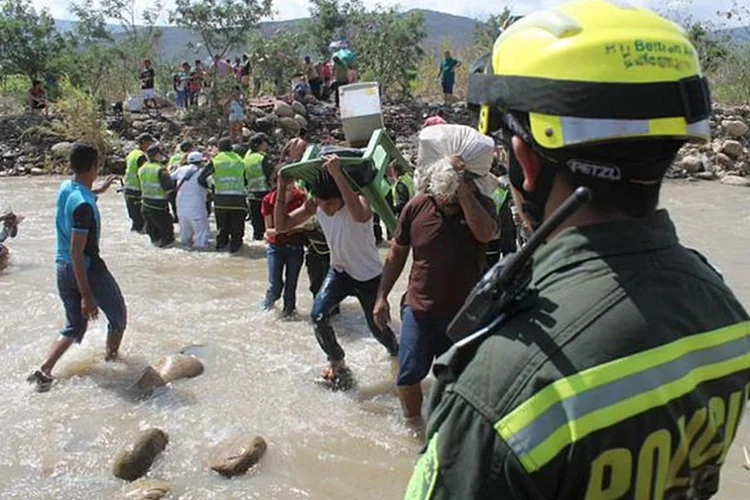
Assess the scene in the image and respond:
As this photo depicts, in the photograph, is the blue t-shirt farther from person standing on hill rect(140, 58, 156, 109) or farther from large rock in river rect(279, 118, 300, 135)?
person standing on hill rect(140, 58, 156, 109)

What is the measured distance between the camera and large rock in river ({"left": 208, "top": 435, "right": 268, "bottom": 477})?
4.53m

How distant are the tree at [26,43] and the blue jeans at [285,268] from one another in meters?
19.5

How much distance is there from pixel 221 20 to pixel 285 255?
17.7m

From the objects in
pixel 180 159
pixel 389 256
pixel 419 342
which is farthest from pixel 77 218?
pixel 180 159

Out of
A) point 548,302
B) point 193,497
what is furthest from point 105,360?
point 548,302

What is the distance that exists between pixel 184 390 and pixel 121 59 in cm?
2318

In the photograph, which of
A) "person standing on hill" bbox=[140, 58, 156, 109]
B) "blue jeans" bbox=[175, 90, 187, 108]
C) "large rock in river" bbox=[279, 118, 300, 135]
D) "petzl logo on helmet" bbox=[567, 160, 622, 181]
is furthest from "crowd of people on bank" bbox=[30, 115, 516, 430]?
"person standing on hill" bbox=[140, 58, 156, 109]

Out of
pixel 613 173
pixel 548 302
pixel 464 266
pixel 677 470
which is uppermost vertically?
pixel 613 173

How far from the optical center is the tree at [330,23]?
1037 inches

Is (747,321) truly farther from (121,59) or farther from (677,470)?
(121,59)

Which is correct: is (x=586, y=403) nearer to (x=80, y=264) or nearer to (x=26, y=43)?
(x=80, y=264)

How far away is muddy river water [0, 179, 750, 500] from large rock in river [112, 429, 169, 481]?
0.07 m

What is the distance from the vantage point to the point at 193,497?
4.29 m

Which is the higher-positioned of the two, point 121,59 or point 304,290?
point 121,59
